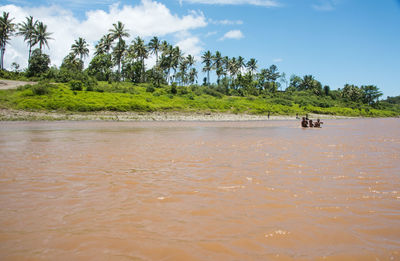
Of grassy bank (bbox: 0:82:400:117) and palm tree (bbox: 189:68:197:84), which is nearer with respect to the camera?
grassy bank (bbox: 0:82:400:117)

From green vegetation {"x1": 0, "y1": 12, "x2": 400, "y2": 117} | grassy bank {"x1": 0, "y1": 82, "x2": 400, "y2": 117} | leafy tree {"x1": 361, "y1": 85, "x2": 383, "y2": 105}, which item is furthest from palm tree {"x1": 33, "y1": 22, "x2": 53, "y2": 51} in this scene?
leafy tree {"x1": 361, "y1": 85, "x2": 383, "y2": 105}

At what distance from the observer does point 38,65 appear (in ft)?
184

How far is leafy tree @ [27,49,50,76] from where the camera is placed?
2185 inches

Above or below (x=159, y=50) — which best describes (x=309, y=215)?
below

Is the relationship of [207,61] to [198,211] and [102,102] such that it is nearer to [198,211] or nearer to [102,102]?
[102,102]

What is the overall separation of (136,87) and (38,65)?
20.5 m

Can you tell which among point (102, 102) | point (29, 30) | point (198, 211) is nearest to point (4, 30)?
point (29, 30)

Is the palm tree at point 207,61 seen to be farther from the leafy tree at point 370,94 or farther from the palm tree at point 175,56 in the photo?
the leafy tree at point 370,94

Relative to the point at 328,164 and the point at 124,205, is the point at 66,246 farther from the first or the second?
the point at 328,164

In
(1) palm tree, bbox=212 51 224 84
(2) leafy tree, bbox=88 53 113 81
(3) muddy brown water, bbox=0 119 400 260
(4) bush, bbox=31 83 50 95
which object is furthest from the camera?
(1) palm tree, bbox=212 51 224 84

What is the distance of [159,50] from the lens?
76.0m

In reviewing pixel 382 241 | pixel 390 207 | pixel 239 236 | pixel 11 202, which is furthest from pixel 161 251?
pixel 390 207

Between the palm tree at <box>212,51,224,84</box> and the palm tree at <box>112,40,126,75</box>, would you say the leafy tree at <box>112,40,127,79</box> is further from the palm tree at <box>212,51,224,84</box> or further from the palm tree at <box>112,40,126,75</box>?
the palm tree at <box>212,51,224,84</box>

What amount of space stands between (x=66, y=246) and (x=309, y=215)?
293 cm
